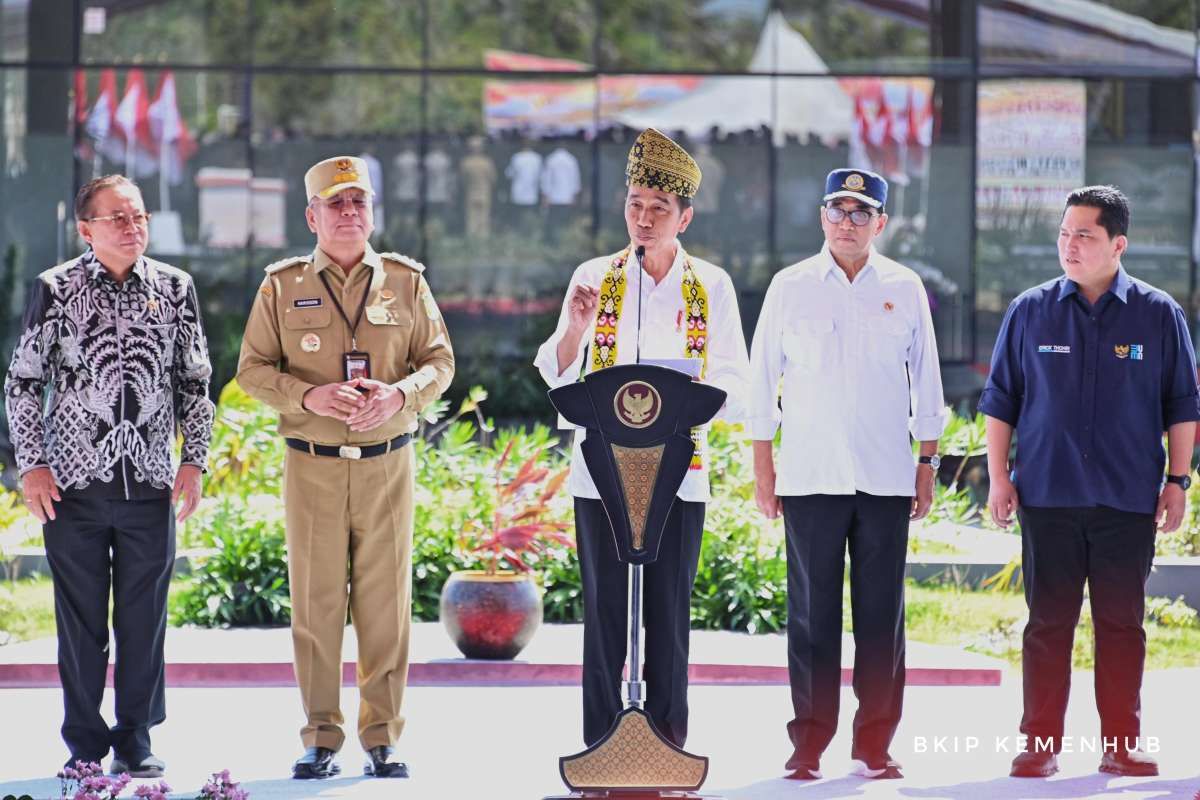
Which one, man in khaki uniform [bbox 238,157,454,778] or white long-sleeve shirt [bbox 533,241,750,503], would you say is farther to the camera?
man in khaki uniform [bbox 238,157,454,778]

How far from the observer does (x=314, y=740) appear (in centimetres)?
674

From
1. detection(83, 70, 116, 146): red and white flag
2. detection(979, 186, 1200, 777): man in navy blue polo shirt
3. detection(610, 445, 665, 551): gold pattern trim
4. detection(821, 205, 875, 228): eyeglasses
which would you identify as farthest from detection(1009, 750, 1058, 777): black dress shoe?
detection(83, 70, 116, 146): red and white flag

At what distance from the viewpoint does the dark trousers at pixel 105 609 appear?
6.69m

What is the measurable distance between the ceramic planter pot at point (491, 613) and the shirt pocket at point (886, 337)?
275cm

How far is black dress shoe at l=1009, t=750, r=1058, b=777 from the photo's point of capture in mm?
6770

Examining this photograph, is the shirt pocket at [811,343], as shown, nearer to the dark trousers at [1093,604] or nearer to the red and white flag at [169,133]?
the dark trousers at [1093,604]

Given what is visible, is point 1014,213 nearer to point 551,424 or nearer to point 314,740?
point 551,424

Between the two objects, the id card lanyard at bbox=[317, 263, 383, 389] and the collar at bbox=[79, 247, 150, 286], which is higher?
the collar at bbox=[79, 247, 150, 286]

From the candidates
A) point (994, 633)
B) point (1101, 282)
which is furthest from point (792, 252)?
point (1101, 282)

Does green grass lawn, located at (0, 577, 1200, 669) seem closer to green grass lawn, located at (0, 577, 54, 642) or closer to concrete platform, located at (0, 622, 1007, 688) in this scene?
green grass lawn, located at (0, 577, 54, 642)

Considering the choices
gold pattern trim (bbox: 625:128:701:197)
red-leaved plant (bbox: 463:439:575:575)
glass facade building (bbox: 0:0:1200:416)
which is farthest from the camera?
glass facade building (bbox: 0:0:1200:416)

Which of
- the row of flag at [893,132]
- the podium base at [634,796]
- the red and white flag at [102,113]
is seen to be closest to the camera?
the podium base at [634,796]

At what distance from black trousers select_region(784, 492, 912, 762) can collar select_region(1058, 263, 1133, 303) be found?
92cm

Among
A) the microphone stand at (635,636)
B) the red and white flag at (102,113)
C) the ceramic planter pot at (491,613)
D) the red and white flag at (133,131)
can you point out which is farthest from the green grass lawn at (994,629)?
the red and white flag at (102,113)
